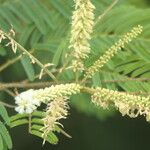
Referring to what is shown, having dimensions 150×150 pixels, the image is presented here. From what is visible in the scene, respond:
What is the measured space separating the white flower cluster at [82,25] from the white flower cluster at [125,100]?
0.31 ft

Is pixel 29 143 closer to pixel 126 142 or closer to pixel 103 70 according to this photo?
pixel 126 142

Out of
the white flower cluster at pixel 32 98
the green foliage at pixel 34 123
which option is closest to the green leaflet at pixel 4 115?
the green foliage at pixel 34 123

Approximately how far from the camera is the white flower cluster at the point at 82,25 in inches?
43.8

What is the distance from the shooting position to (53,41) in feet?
5.67

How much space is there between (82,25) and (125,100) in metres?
0.18

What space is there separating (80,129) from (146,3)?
0.83 meters

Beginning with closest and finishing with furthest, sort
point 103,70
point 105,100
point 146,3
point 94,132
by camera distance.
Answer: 1. point 105,100
2. point 103,70
3. point 146,3
4. point 94,132

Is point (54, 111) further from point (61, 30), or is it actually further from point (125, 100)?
point (61, 30)

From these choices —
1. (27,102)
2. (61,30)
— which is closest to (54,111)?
(27,102)

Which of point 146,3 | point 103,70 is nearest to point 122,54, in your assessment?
point 103,70

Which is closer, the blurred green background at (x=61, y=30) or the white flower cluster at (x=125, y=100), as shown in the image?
the white flower cluster at (x=125, y=100)

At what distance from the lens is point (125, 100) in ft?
3.75

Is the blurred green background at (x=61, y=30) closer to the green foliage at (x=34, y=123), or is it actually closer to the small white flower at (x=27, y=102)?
the green foliage at (x=34, y=123)

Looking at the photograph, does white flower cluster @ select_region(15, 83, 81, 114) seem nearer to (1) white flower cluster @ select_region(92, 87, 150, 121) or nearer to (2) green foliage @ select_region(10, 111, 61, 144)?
(1) white flower cluster @ select_region(92, 87, 150, 121)
